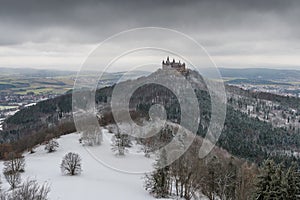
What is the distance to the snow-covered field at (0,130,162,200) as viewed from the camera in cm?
3322

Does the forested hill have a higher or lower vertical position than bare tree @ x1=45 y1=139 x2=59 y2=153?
lower

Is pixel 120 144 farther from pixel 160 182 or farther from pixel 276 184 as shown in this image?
pixel 276 184

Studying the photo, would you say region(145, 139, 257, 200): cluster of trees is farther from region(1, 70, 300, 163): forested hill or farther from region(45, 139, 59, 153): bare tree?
region(1, 70, 300, 163): forested hill

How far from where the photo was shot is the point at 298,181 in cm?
2528

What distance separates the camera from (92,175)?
1729 inches

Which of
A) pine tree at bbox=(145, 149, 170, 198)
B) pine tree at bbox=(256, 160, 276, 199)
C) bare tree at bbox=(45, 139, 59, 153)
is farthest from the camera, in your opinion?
bare tree at bbox=(45, 139, 59, 153)

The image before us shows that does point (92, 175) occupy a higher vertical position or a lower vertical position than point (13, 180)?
lower

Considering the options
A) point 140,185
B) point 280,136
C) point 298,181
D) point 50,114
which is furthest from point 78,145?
point 280,136

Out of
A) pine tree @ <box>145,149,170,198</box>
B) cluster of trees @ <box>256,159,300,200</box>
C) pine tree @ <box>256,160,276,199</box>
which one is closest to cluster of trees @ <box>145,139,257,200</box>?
pine tree @ <box>145,149,170,198</box>

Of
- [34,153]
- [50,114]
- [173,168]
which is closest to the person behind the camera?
[173,168]

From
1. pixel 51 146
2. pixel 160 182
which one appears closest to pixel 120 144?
pixel 51 146

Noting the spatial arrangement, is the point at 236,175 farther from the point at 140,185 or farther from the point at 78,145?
the point at 78,145

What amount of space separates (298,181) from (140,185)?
20.8 metres

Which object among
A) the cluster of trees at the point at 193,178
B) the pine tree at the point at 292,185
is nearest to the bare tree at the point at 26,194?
the cluster of trees at the point at 193,178
